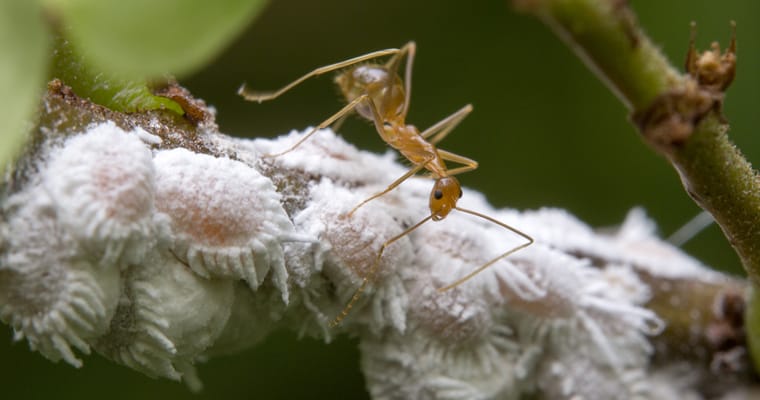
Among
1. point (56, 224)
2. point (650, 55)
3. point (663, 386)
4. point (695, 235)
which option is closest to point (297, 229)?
point (56, 224)

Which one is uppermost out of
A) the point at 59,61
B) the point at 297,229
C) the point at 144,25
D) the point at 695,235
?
the point at 695,235

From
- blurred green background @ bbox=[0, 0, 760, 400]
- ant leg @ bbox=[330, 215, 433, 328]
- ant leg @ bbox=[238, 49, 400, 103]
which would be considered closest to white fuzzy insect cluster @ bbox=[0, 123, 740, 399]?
ant leg @ bbox=[330, 215, 433, 328]

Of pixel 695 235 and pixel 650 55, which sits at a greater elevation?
pixel 695 235

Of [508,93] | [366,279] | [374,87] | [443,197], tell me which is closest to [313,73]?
[374,87]

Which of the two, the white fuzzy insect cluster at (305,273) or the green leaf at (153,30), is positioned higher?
the white fuzzy insect cluster at (305,273)

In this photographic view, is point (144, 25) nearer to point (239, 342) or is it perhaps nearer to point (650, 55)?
point (650, 55)

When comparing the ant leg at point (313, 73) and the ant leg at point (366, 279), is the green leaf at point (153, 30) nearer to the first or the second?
the ant leg at point (366, 279)

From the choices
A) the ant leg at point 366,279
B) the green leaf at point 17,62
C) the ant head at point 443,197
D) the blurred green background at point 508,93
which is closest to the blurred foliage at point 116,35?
the green leaf at point 17,62
